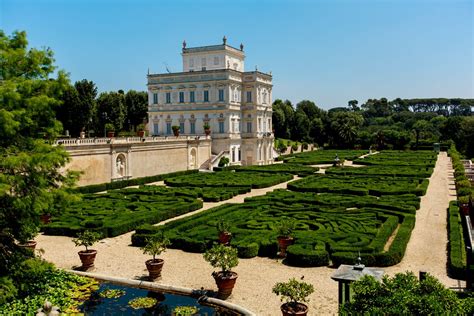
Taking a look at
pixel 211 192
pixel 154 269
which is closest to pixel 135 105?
pixel 211 192

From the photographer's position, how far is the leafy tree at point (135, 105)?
71.4 m

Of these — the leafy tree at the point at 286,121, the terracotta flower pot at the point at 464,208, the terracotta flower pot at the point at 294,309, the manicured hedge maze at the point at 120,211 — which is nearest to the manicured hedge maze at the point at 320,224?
the manicured hedge maze at the point at 120,211

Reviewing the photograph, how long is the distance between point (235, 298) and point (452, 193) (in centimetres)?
2315

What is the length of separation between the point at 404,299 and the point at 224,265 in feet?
19.9

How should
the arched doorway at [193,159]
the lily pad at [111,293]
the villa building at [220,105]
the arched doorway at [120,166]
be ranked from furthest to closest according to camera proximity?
the villa building at [220,105] → the arched doorway at [193,159] → the arched doorway at [120,166] → the lily pad at [111,293]

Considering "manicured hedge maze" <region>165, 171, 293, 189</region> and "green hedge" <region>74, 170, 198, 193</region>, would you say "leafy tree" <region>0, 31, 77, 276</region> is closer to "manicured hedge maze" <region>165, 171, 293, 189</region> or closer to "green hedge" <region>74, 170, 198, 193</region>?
"green hedge" <region>74, 170, 198, 193</region>

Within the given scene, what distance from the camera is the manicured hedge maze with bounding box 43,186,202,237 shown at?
2027 cm

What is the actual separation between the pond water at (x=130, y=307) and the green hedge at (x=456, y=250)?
7460 mm

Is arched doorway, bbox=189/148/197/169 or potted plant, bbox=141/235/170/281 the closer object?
potted plant, bbox=141/235/170/281

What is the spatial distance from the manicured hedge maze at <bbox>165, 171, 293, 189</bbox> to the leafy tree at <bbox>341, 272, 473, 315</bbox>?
25051 mm

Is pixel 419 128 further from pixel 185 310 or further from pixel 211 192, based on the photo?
pixel 185 310

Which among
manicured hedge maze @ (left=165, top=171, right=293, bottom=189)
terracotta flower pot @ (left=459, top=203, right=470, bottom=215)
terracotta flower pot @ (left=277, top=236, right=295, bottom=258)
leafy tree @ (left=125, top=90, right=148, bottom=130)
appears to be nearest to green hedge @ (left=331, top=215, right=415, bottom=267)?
terracotta flower pot @ (left=277, top=236, right=295, bottom=258)

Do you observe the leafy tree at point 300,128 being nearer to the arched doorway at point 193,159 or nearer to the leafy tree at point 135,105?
the leafy tree at point 135,105

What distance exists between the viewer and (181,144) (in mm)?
46469
